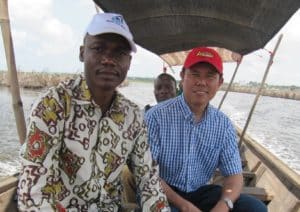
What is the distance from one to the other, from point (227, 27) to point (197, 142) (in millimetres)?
1756

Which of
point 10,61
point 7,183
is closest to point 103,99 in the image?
point 10,61

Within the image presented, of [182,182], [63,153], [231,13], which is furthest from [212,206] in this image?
[231,13]

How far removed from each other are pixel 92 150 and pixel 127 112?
30 cm

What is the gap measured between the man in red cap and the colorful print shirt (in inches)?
17.6

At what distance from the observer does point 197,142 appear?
2.44 meters

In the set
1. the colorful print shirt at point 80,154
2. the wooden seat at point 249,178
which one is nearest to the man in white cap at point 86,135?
the colorful print shirt at point 80,154

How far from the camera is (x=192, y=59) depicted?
2.39 m

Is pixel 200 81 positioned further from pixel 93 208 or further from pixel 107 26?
pixel 93 208

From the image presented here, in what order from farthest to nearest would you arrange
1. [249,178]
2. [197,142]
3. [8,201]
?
[249,178], [197,142], [8,201]

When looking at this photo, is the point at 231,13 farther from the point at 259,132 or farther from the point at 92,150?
the point at 259,132

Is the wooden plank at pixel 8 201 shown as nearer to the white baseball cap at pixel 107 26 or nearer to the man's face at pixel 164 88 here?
the white baseball cap at pixel 107 26

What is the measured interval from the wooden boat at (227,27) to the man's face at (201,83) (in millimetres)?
894

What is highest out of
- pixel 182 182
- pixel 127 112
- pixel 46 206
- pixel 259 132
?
pixel 127 112

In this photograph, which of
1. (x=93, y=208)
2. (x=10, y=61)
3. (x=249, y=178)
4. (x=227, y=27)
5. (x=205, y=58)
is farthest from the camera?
(x=249, y=178)
